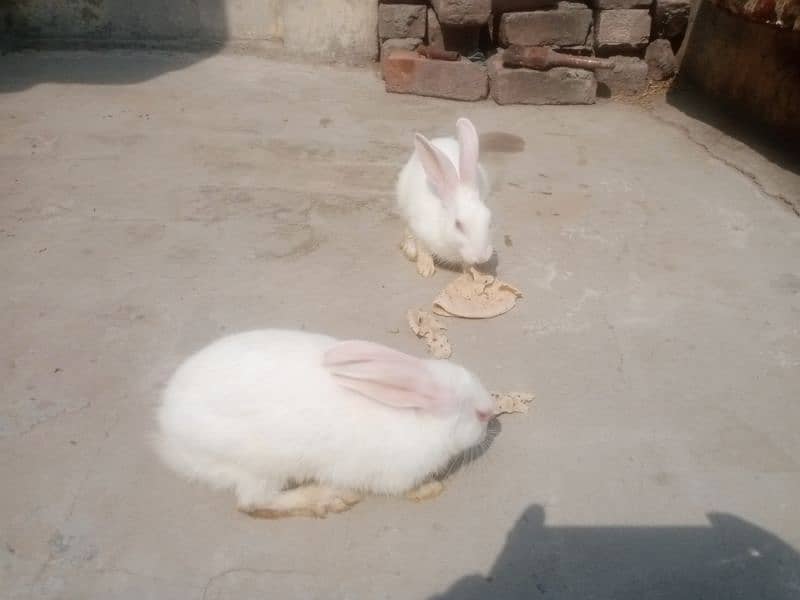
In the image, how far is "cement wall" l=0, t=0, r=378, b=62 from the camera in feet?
20.0

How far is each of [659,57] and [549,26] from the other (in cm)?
107

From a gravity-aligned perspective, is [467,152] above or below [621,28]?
below

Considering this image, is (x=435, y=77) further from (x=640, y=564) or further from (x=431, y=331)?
(x=640, y=564)

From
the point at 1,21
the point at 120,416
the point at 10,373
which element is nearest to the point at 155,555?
the point at 120,416

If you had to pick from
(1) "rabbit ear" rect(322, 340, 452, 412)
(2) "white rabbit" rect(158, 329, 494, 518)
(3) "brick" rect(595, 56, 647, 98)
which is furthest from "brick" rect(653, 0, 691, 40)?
(1) "rabbit ear" rect(322, 340, 452, 412)

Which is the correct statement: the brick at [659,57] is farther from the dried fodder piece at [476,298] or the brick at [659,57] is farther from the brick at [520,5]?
the dried fodder piece at [476,298]

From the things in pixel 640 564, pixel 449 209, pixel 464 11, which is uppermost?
pixel 464 11

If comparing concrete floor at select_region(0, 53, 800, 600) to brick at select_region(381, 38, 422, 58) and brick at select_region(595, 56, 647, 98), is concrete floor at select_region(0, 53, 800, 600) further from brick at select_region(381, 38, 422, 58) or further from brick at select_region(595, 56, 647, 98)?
brick at select_region(381, 38, 422, 58)

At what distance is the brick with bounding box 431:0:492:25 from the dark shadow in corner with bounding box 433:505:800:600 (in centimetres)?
421

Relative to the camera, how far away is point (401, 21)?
5.80 metres

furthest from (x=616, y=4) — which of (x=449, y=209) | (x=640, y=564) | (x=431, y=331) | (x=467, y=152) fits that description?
(x=640, y=564)

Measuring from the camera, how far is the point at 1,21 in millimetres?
6176

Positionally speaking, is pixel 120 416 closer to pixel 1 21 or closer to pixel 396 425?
pixel 396 425

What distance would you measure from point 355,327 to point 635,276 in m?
1.43
